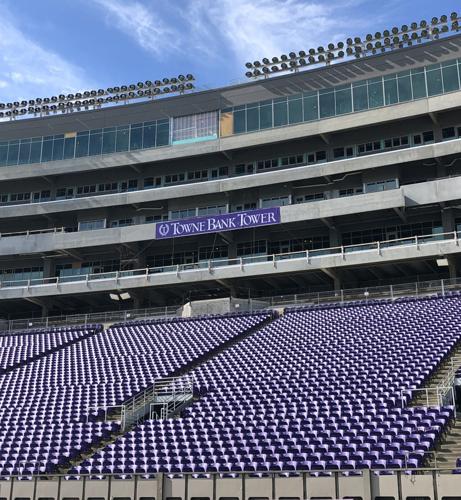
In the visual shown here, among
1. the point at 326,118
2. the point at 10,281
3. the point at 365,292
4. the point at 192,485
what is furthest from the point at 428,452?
the point at 10,281

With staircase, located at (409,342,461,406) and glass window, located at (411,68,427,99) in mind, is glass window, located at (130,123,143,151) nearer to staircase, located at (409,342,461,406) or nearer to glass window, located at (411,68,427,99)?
glass window, located at (411,68,427,99)

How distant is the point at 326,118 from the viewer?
4041cm

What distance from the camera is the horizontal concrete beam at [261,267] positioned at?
35250mm

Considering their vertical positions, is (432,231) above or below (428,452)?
above

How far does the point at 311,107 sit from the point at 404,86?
5.73 metres

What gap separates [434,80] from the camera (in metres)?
38.3

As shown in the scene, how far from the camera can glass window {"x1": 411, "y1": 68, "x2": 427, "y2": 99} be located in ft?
126

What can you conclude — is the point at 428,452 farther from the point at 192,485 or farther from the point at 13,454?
the point at 13,454

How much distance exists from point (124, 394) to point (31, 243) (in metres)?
23.0

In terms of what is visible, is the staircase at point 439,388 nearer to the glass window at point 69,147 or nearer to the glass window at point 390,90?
the glass window at point 390,90

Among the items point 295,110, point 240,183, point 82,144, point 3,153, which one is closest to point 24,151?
point 3,153

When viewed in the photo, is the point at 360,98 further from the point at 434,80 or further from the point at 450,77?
the point at 450,77

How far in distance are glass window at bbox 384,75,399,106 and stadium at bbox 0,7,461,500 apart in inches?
4.0

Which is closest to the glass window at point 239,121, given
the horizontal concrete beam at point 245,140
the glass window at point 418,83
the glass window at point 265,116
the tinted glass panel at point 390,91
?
the horizontal concrete beam at point 245,140
